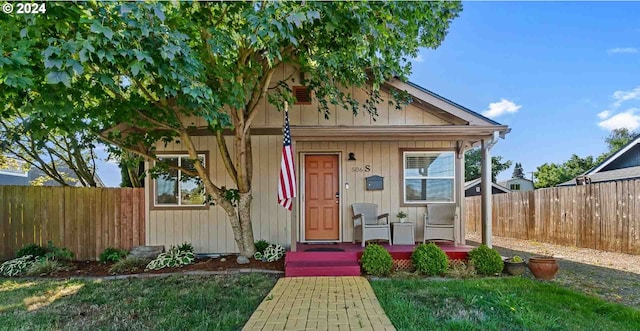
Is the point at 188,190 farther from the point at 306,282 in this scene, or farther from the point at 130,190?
the point at 306,282

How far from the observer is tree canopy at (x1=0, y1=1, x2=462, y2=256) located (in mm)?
3750

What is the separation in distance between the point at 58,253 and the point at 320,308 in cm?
628

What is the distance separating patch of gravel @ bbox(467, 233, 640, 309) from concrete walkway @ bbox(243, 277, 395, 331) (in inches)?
132

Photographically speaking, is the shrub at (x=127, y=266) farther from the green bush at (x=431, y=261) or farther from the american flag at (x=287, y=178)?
the green bush at (x=431, y=261)

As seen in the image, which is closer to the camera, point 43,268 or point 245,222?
point 43,268

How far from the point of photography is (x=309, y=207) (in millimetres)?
8031

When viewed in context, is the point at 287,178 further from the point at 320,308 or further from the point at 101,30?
the point at 101,30

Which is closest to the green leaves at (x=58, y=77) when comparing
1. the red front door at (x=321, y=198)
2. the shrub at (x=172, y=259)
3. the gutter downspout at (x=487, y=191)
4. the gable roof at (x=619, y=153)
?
the shrub at (x=172, y=259)

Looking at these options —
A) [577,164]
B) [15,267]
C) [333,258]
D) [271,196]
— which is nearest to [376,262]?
[333,258]

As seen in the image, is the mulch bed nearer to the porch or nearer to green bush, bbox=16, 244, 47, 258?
the porch

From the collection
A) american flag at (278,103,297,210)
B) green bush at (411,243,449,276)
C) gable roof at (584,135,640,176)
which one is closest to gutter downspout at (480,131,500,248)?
green bush at (411,243,449,276)

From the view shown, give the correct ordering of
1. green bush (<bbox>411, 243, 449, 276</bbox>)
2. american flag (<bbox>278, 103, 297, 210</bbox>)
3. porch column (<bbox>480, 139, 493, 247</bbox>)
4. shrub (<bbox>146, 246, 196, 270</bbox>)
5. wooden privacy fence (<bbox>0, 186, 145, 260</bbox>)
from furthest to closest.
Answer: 1. wooden privacy fence (<bbox>0, 186, 145, 260</bbox>)
2. shrub (<bbox>146, 246, 196, 270</bbox>)
3. porch column (<bbox>480, 139, 493, 247</bbox>)
4. american flag (<bbox>278, 103, 297, 210</bbox>)
5. green bush (<bbox>411, 243, 449, 276</bbox>)

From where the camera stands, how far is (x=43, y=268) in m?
6.69

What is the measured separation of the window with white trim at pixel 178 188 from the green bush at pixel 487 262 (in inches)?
220
